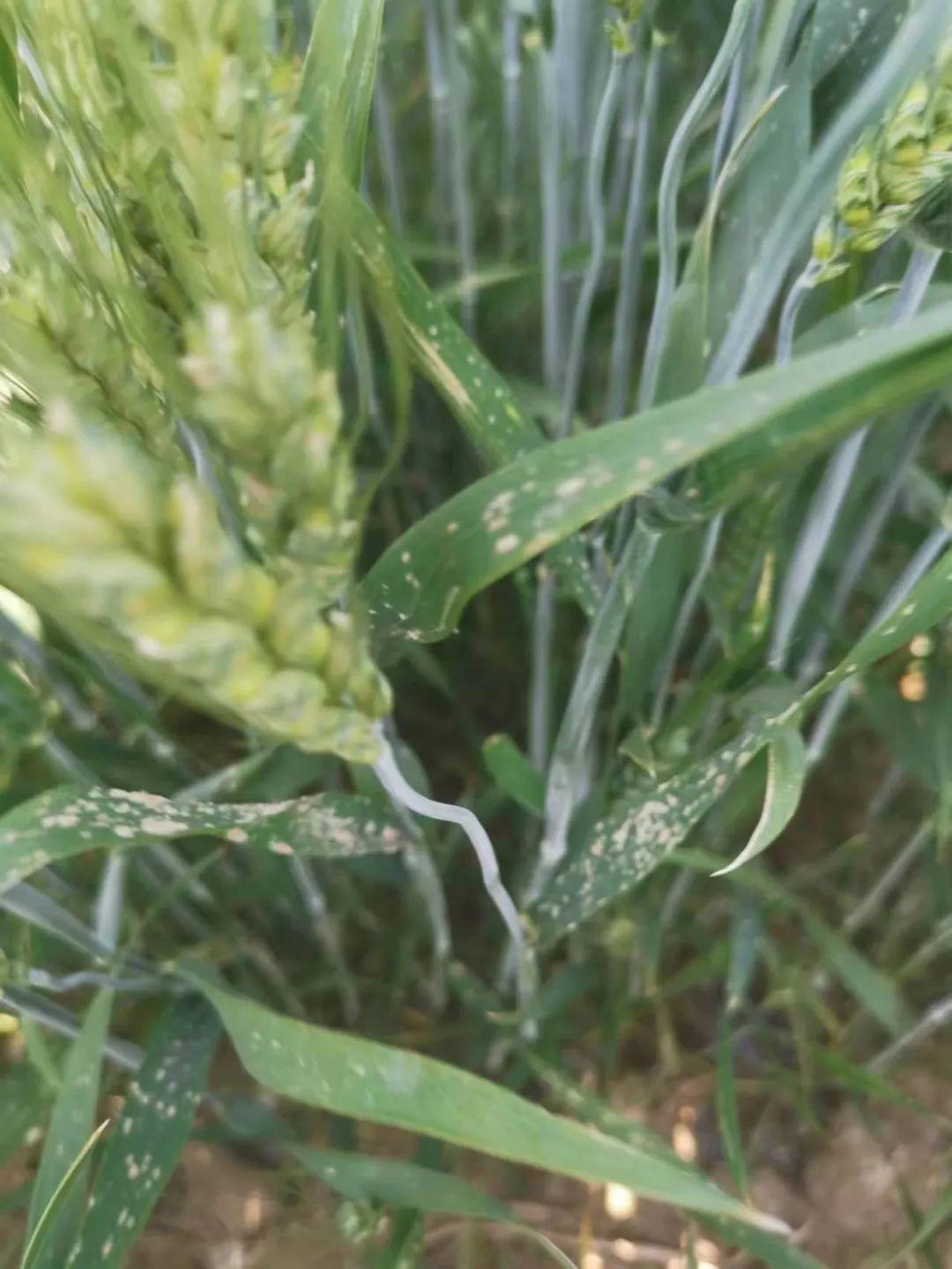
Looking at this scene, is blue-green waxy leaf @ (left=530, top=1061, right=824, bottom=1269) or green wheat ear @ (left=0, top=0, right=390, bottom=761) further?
blue-green waxy leaf @ (left=530, top=1061, right=824, bottom=1269)

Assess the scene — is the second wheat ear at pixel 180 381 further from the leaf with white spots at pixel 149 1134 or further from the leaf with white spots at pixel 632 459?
the leaf with white spots at pixel 149 1134

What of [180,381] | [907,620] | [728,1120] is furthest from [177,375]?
[728,1120]

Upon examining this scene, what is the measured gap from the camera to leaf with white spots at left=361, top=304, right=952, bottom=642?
197 mm

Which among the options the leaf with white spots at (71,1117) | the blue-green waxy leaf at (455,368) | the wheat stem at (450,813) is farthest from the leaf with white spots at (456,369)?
the leaf with white spots at (71,1117)

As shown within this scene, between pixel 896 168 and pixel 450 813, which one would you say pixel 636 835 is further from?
pixel 896 168

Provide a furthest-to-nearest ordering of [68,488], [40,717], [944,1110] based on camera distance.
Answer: [944,1110], [40,717], [68,488]

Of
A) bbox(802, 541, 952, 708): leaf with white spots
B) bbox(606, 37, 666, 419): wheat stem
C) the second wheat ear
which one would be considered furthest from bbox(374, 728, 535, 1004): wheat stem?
bbox(606, 37, 666, 419): wheat stem

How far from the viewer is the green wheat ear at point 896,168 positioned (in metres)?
0.23

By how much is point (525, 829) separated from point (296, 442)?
44cm

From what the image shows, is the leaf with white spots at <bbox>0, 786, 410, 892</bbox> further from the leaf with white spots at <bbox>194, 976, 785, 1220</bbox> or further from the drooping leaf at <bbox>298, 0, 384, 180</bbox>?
the drooping leaf at <bbox>298, 0, 384, 180</bbox>

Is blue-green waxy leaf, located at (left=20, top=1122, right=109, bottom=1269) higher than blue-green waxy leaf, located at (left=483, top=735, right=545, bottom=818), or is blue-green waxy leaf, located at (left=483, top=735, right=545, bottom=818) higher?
blue-green waxy leaf, located at (left=483, top=735, right=545, bottom=818)

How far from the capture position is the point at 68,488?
0.48ft

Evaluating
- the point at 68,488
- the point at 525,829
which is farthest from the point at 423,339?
the point at 525,829

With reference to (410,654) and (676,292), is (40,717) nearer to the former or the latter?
(410,654)
